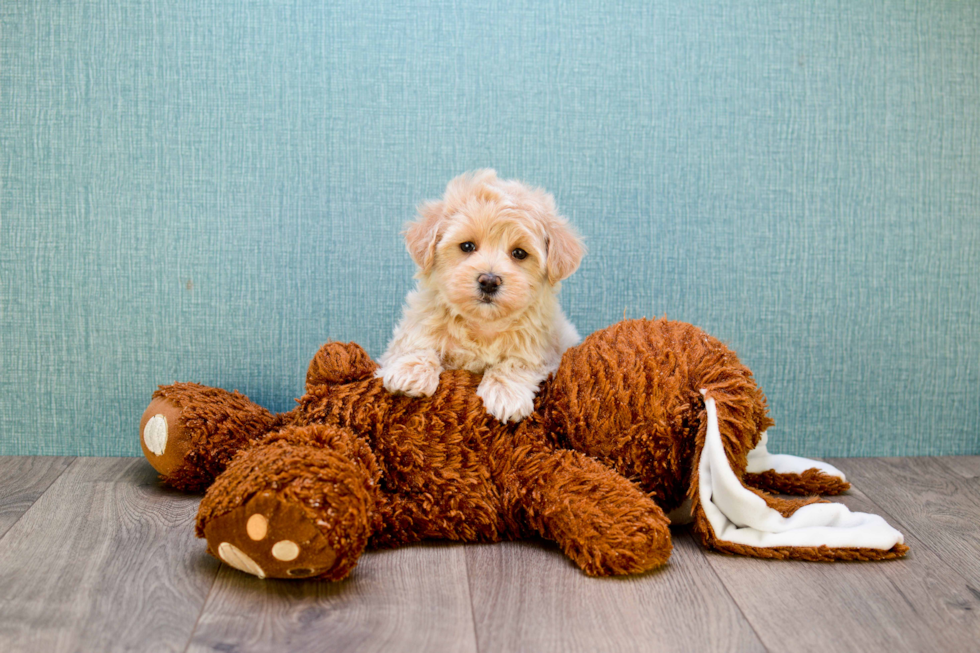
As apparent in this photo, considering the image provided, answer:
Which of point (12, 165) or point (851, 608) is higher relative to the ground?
point (12, 165)

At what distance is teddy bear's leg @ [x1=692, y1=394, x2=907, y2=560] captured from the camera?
171 centimetres

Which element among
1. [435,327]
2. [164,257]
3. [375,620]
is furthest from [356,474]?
[164,257]

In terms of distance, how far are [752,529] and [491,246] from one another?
0.87m

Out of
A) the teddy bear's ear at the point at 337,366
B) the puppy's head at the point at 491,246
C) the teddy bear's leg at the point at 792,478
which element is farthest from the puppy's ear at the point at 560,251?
the teddy bear's leg at the point at 792,478

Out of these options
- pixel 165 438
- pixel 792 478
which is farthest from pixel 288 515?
pixel 792 478

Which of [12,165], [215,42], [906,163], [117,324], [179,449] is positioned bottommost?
[179,449]

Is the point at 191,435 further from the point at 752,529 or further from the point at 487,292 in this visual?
the point at 752,529

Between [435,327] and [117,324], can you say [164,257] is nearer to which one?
[117,324]

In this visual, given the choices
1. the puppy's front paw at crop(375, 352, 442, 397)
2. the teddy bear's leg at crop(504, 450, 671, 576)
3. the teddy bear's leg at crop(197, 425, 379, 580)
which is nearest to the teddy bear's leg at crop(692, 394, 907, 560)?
the teddy bear's leg at crop(504, 450, 671, 576)

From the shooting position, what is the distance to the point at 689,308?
254cm

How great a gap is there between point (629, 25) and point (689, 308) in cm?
92

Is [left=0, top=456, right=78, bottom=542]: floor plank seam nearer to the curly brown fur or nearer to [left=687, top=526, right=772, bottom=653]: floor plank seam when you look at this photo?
[left=687, top=526, right=772, bottom=653]: floor plank seam

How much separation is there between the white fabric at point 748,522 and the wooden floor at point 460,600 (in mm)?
49

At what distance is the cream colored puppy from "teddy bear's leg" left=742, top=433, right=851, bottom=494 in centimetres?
71
